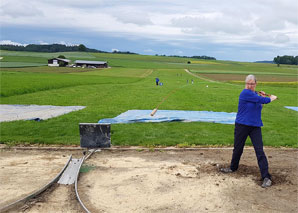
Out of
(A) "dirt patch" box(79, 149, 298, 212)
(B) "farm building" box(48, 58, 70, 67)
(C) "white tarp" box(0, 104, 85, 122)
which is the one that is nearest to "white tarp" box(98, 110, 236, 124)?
(C) "white tarp" box(0, 104, 85, 122)

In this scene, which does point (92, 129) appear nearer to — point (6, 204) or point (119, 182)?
point (119, 182)

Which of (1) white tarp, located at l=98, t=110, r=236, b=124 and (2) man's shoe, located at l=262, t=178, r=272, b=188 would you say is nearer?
(2) man's shoe, located at l=262, t=178, r=272, b=188

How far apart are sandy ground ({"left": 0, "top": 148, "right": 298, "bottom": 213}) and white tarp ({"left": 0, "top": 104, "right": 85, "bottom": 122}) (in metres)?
4.98

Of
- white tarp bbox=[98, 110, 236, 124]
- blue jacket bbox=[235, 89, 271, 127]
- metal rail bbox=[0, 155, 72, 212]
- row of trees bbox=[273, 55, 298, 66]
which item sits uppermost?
row of trees bbox=[273, 55, 298, 66]

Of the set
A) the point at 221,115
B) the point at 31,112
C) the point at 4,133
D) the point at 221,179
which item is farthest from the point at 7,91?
the point at 221,179

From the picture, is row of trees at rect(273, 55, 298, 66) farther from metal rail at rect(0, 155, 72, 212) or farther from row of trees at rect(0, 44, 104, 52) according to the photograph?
metal rail at rect(0, 155, 72, 212)

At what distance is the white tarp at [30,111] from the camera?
12.8m

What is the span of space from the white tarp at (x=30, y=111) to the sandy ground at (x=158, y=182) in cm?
498

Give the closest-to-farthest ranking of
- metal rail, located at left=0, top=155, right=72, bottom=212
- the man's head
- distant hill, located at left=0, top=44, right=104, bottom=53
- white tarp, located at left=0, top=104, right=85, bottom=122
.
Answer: metal rail, located at left=0, top=155, right=72, bottom=212 < the man's head < white tarp, located at left=0, top=104, right=85, bottom=122 < distant hill, located at left=0, top=44, right=104, bottom=53

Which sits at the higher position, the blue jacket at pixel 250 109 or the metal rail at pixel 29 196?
the blue jacket at pixel 250 109

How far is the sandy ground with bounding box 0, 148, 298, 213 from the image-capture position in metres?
5.09

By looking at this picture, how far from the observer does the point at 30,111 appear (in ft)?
46.6

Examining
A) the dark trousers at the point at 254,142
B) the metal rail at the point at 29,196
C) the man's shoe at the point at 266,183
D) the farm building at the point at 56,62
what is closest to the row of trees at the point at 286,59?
the farm building at the point at 56,62

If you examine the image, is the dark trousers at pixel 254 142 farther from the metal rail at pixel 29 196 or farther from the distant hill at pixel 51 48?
the distant hill at pixel 51 48
